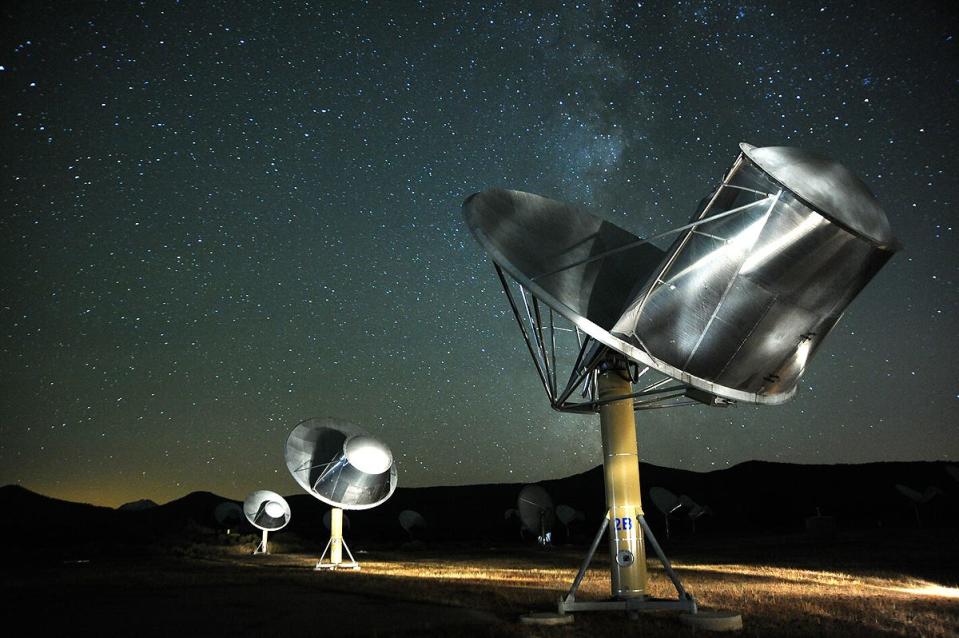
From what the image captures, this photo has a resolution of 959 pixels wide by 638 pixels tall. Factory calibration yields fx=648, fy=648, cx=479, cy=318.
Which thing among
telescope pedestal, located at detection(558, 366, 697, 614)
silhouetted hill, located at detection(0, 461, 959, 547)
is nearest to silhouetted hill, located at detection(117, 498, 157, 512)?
silhouetted hill, located at detection(0, 461, 959, 547)

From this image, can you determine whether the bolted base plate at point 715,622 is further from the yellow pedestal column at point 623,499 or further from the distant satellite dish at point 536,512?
the distant satellite dish at point 536,512

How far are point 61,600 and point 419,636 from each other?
10310mm

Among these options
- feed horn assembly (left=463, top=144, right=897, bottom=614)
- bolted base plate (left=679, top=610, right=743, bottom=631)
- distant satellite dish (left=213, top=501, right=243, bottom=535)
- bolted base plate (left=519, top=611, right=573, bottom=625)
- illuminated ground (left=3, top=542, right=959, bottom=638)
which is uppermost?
feed horn assembly (left=463, top=144, right=897, bottom=614)

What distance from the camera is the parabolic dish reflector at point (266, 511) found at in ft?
138

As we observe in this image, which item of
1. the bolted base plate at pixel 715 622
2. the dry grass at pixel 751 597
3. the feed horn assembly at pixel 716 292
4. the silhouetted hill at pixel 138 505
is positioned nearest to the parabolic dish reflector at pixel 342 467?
the dry grass at pixel 751 597

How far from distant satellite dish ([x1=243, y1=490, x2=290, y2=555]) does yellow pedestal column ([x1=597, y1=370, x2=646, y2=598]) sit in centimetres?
3397

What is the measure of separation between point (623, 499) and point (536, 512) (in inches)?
1371

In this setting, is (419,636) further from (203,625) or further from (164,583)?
(164,583)

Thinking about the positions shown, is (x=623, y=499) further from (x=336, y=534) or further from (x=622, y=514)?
(x=336, y=534)

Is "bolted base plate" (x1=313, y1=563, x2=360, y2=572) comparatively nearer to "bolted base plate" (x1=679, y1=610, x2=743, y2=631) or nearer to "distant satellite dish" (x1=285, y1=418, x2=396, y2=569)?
"distant satellite dish" (x1=285, y1=418, x2=396, y2=569)

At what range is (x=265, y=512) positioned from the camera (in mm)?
42625

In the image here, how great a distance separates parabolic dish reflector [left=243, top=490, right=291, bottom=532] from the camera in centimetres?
4219

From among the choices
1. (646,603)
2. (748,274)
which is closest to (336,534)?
(646,603)

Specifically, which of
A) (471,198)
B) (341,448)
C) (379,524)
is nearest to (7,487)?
(379,524)
